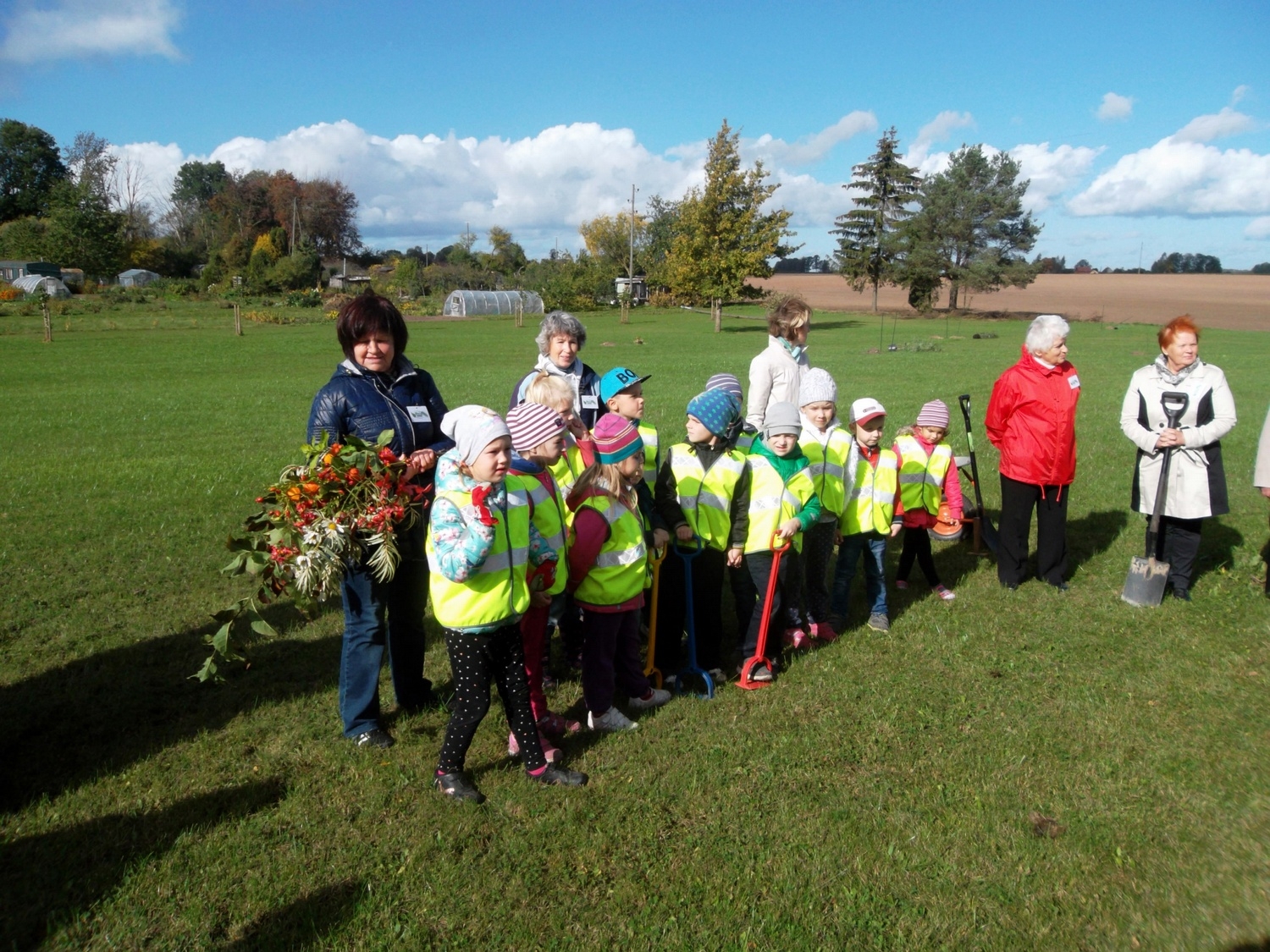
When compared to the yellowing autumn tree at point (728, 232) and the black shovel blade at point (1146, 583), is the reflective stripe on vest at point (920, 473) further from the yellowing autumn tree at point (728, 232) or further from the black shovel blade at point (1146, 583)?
the yellowing autumn tree at point (728, 232)

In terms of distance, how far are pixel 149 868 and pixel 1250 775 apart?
537cm

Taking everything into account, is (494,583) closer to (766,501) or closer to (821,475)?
(766,501)

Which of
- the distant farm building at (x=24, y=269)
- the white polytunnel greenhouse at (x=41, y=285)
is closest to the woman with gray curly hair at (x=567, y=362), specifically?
the white polytunnel greenhouse at (x=41, y=285)

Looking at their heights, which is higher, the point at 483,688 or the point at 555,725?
the point at 483,688

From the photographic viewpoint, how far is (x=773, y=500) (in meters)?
5.34

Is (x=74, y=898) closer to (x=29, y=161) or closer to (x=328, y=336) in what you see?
(x=328, y=336)

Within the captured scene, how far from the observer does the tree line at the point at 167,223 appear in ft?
234

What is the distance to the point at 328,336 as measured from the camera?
38562mm

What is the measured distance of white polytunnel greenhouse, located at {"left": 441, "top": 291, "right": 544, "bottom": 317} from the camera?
57594 millimetres

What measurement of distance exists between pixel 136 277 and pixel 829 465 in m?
86.2

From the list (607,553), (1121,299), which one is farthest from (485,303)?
(607,553)

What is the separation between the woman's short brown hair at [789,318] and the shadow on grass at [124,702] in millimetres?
4019

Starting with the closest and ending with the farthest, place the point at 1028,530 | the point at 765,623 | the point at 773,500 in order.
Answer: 1. the point at 773,500
2. the point at 765,623
3. the point at 1028,530

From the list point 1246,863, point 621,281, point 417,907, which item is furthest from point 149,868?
point 621,281
